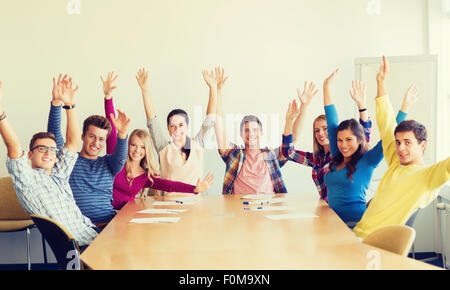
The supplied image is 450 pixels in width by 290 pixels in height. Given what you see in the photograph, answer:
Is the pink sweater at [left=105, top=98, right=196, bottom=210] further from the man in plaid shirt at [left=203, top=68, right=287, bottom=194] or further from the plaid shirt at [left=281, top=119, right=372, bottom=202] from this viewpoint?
the plaid shirt at [left=281, top=119, right=372, bottom=202]

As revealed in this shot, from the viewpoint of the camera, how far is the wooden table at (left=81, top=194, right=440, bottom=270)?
5.91 feet

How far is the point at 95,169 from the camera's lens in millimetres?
3410

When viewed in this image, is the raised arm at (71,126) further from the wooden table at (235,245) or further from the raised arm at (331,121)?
the raised arm at (331,121)

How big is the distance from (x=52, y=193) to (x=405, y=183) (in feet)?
6.95

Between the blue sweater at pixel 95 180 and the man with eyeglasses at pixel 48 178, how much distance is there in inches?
12.0

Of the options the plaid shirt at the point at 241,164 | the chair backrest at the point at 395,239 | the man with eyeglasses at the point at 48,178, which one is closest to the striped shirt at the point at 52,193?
the man with eyeglasses at the point at 48,178

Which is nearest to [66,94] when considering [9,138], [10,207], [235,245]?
[9,138]

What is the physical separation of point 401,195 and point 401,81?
2209mm

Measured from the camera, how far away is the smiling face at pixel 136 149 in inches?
145

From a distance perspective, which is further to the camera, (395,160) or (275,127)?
(275,127)
